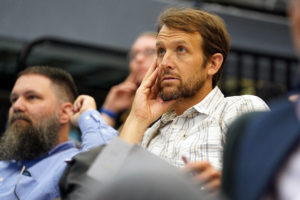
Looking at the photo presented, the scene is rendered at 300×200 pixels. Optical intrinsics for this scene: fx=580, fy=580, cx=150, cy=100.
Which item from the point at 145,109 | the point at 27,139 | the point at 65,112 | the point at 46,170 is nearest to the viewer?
the point at 145,109

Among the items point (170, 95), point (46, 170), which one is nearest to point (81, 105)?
point (46, 170)

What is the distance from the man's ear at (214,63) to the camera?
2477mm

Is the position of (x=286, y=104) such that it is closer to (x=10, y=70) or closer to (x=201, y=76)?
(x=201, y=76)

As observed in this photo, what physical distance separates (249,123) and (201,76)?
3.88ft

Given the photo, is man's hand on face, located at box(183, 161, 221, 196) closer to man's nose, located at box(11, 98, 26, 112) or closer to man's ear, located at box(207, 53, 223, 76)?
man's ear, located at box(207, 53, 223, 76)

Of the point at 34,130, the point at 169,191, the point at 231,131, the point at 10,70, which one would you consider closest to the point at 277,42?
the point at 10,70

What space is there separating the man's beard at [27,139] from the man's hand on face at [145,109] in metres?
0.67

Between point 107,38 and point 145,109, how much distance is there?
2809 mm

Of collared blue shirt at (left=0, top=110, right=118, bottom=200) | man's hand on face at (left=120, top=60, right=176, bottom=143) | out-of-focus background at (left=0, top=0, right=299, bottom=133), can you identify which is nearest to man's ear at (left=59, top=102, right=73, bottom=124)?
collared blue shirt at (left=0, top=110, right=118, bottom=200)

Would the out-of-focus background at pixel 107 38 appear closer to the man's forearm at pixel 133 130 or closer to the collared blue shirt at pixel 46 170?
the collared blue shirt at pixel 46 170

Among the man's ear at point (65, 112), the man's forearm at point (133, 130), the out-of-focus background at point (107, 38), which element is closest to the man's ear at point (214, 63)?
the man's forearm at point (133, 130)

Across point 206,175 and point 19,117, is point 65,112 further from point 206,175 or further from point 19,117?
point 206,175

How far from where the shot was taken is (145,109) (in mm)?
2445

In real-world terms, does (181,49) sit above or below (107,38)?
above
